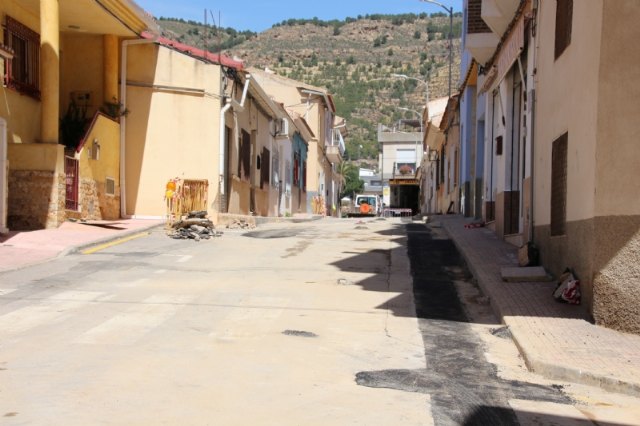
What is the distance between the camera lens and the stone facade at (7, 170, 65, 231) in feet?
50.2

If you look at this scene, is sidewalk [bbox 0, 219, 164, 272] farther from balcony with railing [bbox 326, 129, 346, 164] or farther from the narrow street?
balcony with railing [bbox 326, 129, 346, 164]

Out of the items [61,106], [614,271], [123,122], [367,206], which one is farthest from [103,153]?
[367,206]

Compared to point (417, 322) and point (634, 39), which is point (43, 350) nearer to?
point (417, 322)

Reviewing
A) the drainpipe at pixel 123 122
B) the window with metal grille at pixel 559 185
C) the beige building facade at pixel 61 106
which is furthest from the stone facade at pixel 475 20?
the beige building facade at pixel 61 106

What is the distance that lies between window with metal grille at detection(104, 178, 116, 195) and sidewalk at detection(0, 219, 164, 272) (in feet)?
5.18

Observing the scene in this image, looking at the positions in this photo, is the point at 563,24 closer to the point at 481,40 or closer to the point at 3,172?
the point at 481,40

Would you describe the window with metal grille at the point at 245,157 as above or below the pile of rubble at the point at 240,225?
above

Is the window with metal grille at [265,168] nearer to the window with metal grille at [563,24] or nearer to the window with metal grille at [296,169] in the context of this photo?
the window with metal grille at [296,169]

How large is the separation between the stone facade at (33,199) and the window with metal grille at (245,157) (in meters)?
9.12

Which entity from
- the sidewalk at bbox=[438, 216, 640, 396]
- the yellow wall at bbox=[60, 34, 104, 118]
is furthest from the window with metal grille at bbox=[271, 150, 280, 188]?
the sidewalk at bbox=[438, 216, 640, 396]

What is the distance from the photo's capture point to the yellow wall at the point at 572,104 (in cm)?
762

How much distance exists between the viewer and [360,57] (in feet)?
359

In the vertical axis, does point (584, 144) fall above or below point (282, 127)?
below

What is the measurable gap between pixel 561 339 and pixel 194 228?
11.1m
